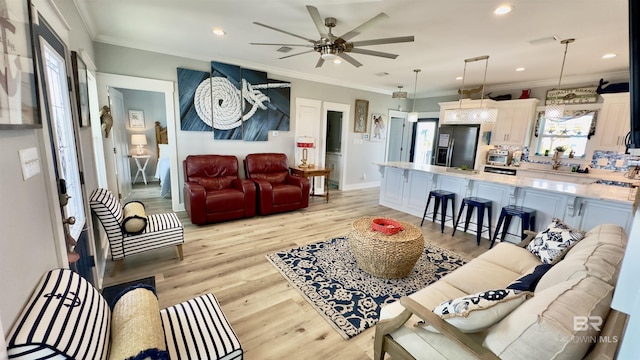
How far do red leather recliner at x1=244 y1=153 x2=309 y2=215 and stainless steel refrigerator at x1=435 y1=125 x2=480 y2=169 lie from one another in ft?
12.2

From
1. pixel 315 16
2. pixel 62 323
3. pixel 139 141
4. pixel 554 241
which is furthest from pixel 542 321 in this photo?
pixel 139 141

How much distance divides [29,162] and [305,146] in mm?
4345

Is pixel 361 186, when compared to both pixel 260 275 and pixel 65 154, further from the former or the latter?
pixel 65 154

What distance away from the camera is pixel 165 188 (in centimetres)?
536

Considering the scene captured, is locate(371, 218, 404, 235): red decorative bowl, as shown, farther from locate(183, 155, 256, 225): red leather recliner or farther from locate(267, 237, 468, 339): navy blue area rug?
locate(183, 155, 256, 225): red leather recliner

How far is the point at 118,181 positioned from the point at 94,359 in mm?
4027

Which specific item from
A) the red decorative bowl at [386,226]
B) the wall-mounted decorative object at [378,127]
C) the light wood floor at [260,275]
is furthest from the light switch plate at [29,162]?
the wall-mounted decorative object at [378,127]

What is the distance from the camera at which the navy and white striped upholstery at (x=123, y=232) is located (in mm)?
2365

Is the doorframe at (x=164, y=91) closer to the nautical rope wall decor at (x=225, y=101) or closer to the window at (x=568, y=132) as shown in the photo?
the nautical rope wall decor at (x=225, y=101)

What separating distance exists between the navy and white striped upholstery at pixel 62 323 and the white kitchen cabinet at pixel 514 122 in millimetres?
6801

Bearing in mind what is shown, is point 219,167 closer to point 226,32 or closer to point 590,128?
point 226,32

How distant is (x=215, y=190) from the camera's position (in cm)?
412

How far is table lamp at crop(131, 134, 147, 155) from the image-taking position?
5969 mm

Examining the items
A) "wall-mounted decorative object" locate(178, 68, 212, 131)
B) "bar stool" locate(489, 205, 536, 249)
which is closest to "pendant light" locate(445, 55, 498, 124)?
"bar stool" locate(489, 205, 536, 249)
